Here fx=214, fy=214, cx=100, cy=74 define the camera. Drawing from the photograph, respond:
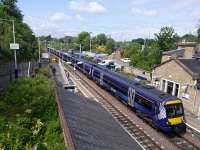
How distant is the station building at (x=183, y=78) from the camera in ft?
78.1

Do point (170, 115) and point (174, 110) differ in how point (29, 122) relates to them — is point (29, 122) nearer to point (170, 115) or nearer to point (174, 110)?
point (170, 115)

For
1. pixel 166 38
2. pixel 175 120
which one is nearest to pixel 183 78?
pixel 175 120

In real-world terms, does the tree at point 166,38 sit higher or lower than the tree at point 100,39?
lower

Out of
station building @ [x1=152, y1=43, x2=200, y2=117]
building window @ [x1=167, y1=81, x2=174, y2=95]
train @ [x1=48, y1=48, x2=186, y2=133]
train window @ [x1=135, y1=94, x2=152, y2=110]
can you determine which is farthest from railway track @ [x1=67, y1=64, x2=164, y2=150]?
building window @ [x1=167, y1=81, x2=174, y2=95]

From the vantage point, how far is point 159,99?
56.9 ft

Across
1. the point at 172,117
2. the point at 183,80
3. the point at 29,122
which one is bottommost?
the point at 172,117

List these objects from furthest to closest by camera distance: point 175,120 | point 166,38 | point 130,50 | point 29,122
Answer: point 130,50 → point 166,38 → point 175,120 → point 29,122

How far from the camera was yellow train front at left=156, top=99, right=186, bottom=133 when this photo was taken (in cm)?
1689

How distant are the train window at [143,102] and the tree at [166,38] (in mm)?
33618

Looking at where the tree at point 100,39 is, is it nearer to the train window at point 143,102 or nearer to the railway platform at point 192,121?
the railway platform at point 192,121

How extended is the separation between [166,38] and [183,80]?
2788 cm

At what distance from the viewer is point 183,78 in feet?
84.1

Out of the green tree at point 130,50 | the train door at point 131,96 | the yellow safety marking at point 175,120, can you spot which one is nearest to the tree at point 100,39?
the green tree at point 130,50

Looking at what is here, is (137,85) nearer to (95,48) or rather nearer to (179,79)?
(179,79)
